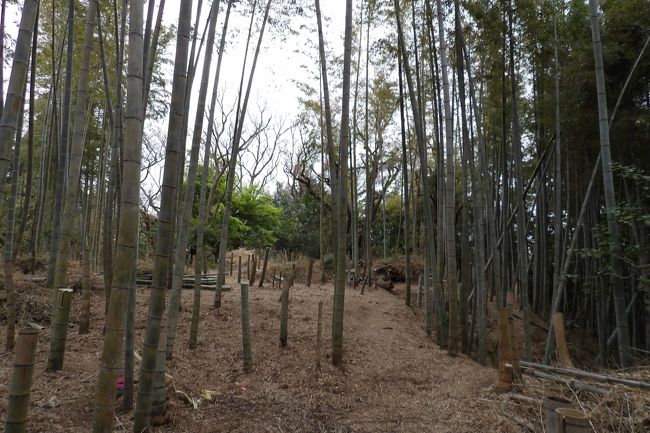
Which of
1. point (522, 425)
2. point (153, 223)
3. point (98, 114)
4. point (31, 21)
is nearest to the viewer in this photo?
point (31, 21)

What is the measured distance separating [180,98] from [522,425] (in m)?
2.72

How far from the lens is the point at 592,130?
557cm

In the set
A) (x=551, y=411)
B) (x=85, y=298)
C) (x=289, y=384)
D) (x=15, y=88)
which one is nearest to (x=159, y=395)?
(x=289, y=384)

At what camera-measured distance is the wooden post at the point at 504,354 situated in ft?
10.1

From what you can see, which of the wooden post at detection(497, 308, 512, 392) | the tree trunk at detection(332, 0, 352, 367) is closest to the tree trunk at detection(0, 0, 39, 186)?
the tree trunk at detection(332, 0, 352, 367)

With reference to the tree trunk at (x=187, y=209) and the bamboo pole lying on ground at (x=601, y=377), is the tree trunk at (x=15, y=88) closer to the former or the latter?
the tree trunk at (x=187, y=209)

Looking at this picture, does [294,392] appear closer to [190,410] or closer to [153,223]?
[190,410]

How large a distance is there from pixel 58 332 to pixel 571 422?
10.1ft

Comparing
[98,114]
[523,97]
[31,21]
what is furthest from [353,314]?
[98,114]

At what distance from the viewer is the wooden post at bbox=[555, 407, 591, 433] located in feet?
A: 5.11

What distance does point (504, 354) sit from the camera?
314 centimetres

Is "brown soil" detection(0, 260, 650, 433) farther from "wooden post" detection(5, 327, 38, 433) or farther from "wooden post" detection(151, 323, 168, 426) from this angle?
"wooden post" detection(5, 327, 38, 433)

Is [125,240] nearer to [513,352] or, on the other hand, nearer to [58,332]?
[58,332]

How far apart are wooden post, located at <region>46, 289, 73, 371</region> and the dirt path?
8 cm
